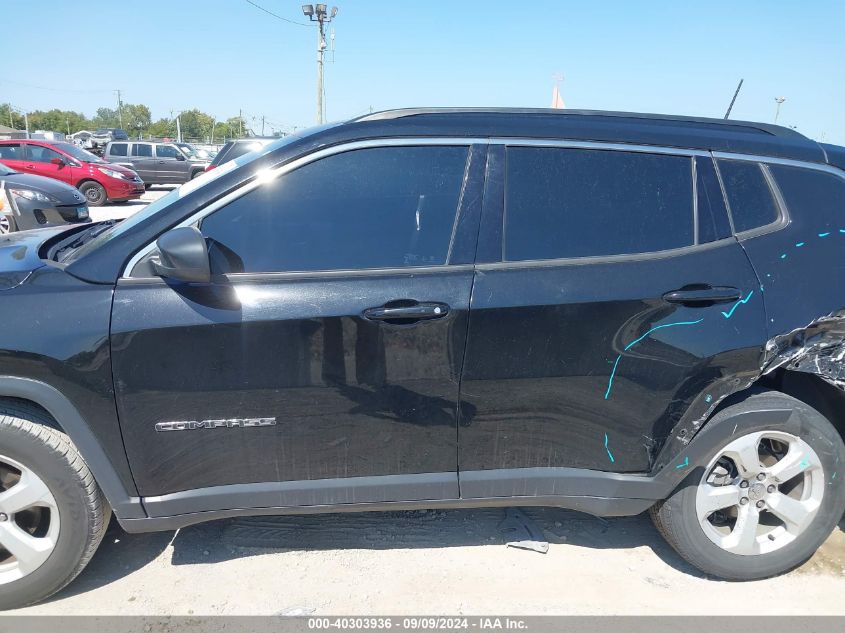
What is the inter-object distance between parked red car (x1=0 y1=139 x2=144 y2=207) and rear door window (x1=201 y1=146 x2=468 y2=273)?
15098 mm

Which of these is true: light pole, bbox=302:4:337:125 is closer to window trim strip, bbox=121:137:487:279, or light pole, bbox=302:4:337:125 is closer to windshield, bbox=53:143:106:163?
windshield, bbox=53:143:106:163

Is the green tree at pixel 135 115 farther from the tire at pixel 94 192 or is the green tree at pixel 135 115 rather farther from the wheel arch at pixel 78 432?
the wheel arch at pixel 78 432

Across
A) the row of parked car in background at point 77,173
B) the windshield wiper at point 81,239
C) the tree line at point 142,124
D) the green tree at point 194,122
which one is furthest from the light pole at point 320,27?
the green tree at point 194,122

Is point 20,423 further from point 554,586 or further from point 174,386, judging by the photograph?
point 554,586

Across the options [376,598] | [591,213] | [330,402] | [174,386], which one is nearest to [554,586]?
[376,598]

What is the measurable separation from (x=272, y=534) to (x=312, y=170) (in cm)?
173

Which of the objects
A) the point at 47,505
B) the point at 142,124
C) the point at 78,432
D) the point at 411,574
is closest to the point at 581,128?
the point at 411,574

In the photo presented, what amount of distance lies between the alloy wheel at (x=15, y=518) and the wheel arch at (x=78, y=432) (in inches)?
8.5

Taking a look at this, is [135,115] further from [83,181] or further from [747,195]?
[747,195]

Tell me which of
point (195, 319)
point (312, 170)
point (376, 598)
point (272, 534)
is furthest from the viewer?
point (272, 534)

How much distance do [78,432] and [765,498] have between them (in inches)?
108

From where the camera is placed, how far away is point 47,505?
231cm

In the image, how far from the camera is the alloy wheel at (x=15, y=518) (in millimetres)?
2281

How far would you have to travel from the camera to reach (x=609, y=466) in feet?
8.04
